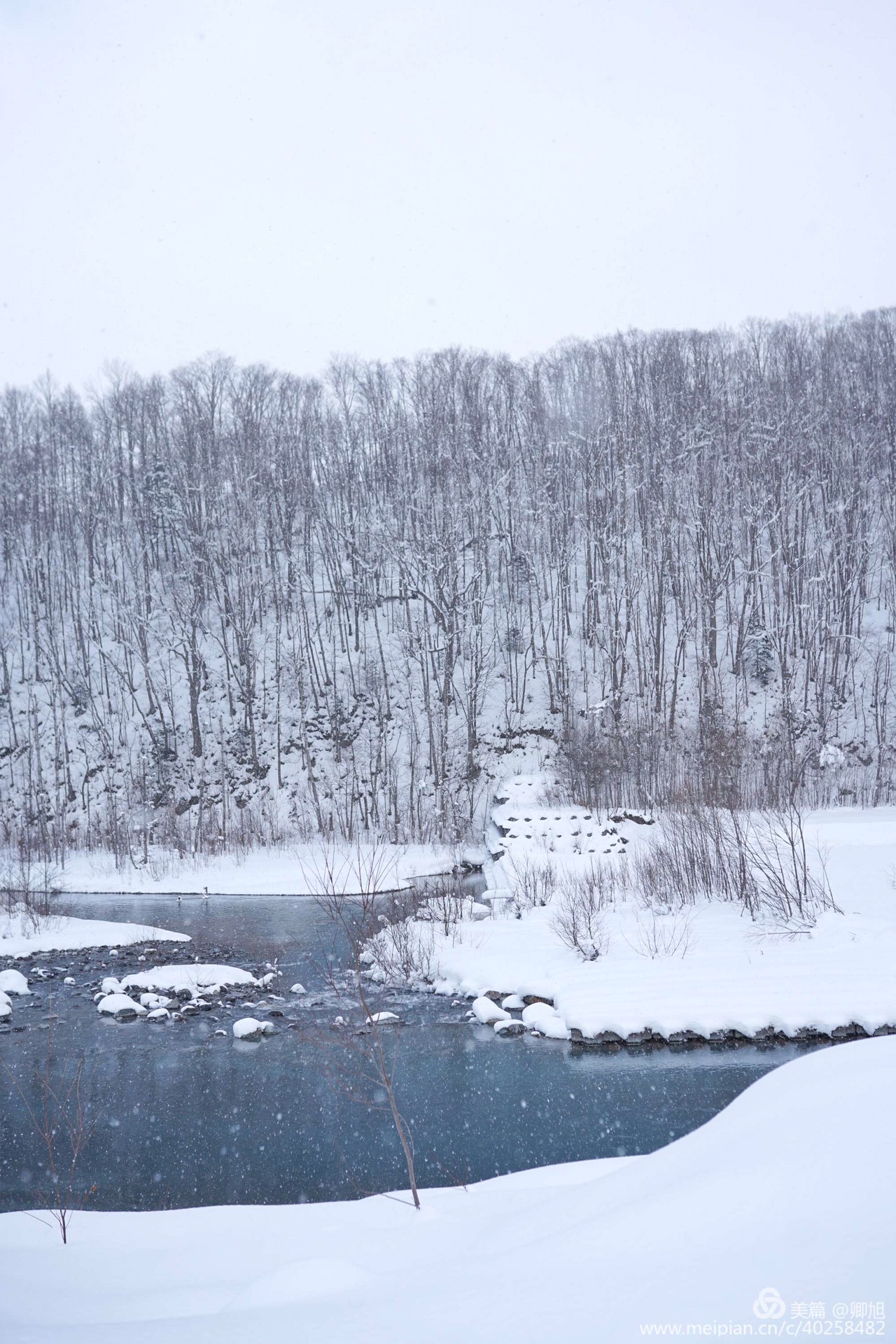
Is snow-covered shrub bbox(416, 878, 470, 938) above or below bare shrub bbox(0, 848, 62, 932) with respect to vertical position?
above

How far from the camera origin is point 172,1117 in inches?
344

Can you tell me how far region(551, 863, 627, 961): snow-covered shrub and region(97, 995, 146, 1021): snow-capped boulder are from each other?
638cm

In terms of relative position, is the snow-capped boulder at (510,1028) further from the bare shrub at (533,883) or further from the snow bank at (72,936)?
the snow bank at (72,936)

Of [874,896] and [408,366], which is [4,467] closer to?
[408,366]

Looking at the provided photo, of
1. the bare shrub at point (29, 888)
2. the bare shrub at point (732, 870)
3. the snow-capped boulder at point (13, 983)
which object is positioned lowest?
the bare shrub at point (29, 888)

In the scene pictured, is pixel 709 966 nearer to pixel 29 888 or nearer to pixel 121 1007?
pixel 121 1007

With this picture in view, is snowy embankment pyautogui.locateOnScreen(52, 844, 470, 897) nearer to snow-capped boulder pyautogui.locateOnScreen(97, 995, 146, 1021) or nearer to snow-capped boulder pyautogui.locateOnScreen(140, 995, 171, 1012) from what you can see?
snow-capped boulder pyautogui.locateOnScreen(140, 995, 171, 1012)

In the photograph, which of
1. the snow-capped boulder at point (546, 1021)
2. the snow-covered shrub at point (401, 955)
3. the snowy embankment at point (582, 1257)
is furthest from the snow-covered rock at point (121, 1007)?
the snowy embankment at point (582, 1257)

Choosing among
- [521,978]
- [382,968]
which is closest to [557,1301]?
[521,978]

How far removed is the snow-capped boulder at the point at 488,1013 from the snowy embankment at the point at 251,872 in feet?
29.5

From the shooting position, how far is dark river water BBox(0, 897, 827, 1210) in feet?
24.7

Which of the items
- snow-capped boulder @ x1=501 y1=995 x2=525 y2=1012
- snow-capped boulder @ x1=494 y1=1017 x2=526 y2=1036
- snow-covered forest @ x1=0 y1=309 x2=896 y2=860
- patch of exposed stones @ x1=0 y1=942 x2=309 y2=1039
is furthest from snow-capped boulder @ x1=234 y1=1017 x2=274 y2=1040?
snow-covered forest @ x1=0 y1=309 x2=896 y2=860

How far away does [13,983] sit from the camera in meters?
13.3

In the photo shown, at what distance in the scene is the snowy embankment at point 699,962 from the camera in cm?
1028
